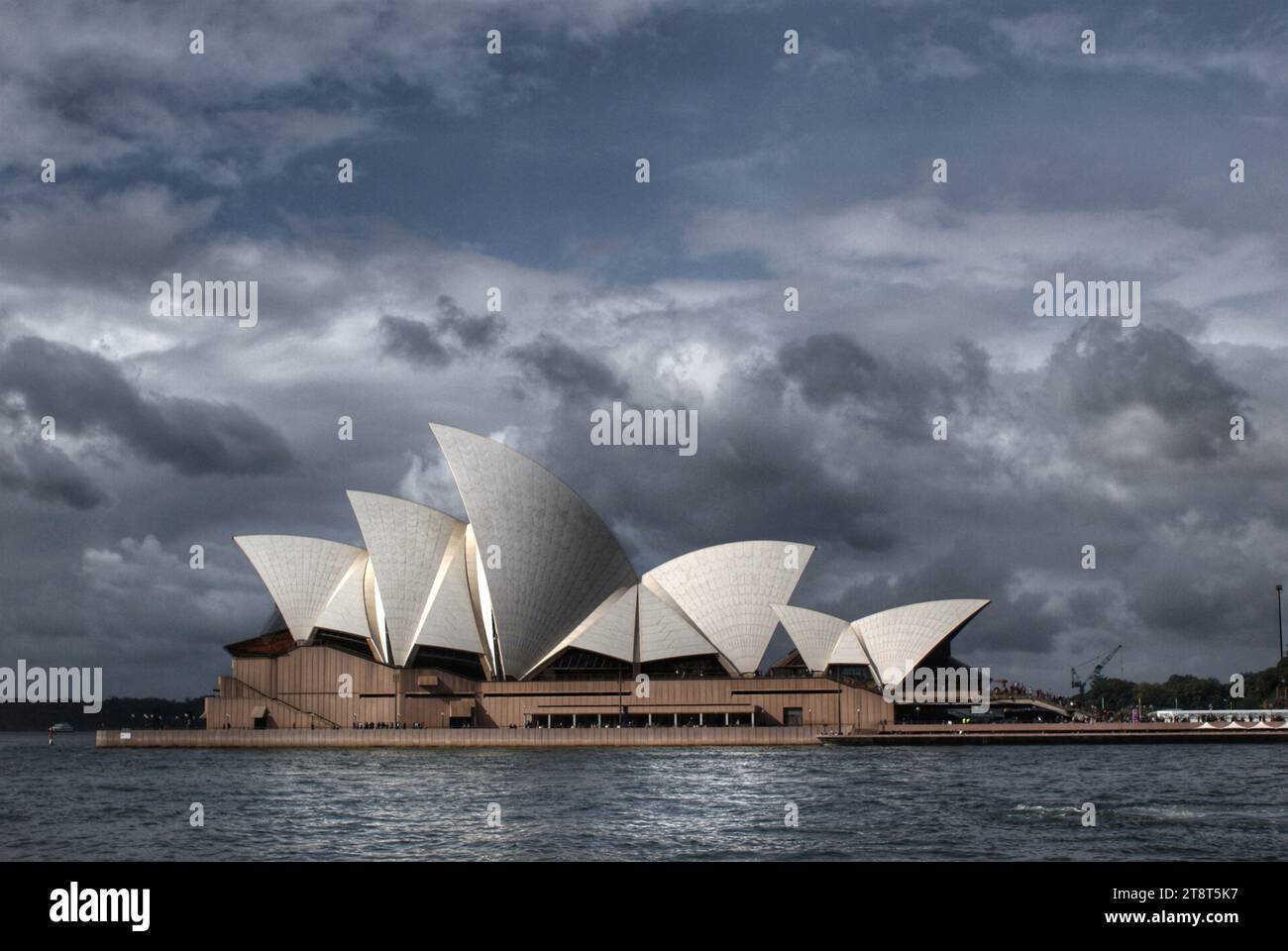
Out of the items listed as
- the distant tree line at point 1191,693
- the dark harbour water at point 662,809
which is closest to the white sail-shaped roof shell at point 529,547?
the dark harbour water at point 662,809

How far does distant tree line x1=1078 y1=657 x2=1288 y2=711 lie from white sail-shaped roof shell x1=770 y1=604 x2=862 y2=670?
52.9m

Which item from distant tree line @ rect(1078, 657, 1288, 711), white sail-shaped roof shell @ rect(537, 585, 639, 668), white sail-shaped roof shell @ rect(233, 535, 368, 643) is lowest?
distant tree line @ rect(1078, 657, 1288, 711)

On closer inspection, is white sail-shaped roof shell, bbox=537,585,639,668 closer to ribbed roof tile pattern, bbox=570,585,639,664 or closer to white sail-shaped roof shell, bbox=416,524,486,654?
ribbed roof tile pattern, bbox=570,585,639,664

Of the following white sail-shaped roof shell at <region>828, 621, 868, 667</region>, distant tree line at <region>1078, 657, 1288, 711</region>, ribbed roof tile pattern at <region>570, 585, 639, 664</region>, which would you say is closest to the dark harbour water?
ribbed roof tile pattern at <region>570, 585, 639, 664</region>

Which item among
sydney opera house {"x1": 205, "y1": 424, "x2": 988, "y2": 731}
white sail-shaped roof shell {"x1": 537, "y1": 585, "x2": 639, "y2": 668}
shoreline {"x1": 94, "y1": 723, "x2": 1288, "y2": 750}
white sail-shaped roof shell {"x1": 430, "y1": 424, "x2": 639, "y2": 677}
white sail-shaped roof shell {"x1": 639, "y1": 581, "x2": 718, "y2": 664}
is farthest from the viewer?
white sail-shaped roof shell {"x1": 639, "y1": 581, "x2": 718, "y2": 664}

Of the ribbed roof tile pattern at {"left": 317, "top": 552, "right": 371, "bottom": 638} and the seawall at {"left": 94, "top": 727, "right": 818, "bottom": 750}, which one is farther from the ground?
the ribbed roof tile pattern at {"left": 317, "top": 552, "right": 371, "bottom": 638}

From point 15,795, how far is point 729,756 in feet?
90.3

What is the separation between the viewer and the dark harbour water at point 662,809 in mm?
23766

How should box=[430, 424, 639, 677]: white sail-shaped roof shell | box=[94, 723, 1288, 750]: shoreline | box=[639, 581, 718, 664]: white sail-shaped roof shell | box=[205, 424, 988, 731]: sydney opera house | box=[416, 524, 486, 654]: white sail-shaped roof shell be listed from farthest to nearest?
1. box=[639, 581, 718, 664]: white sail-shaped roof shell
2. box=[416, 524, 486, 654]: white sail-shaped roof shell
3. box=[205, 424, 988, 731]: sydney opera house
4. box=[430, 424, 639, 677]: white sail-shaped roof shell
5. box=[94, 723, 1288, 750]: shoreline

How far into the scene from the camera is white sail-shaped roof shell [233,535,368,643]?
7556cm

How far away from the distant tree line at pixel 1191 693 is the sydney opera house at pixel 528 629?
56435 mm

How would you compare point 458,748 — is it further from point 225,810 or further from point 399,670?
point 225,810

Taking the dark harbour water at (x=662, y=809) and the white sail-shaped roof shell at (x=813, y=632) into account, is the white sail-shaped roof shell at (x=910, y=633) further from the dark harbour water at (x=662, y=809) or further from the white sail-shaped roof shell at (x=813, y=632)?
the dark harbour water at (x=662, y=809)

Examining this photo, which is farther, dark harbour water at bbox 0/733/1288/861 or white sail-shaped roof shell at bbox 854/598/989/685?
white sail-shaped roof shell at bbox 854/598/989/685
